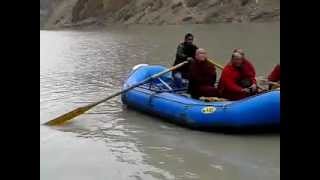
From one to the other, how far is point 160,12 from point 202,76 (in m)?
38.0

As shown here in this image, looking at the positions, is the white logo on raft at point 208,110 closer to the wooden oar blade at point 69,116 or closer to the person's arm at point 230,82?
the person's arm at point 230,82

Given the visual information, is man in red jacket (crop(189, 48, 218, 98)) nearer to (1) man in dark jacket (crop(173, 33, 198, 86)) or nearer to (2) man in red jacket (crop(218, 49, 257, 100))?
(2) man in red jacket (crop(218, 49, 257, 100))

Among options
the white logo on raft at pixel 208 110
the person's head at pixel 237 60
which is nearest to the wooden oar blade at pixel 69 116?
the white logo on raft at pixel 208 110

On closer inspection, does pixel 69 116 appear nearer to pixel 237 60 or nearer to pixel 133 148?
pixel 133 148

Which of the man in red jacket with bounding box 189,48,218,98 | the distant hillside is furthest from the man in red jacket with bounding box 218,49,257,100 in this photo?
the distant hillside

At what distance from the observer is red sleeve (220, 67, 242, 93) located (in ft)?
25.5

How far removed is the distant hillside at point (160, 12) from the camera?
127 ft

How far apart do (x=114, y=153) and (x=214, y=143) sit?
1.33 metres

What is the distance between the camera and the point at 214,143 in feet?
24.2

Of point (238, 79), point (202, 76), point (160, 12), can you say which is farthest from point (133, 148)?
A: point (160, 12)
